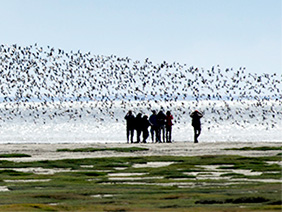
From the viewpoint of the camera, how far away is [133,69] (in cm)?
6844

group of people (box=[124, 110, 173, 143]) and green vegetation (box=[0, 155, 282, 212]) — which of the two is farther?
group of people (box=[124, 110, 173, 143])

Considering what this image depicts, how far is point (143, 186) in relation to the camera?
19.1 meters

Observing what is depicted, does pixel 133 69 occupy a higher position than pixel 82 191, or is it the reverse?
pixel 133 69

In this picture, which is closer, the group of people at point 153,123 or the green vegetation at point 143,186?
the green vegetation at point 143,186

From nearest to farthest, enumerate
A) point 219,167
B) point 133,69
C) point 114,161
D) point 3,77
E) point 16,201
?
point 16,201 < point 219,167 < point 114,161 < point 133,69 < point 3,77

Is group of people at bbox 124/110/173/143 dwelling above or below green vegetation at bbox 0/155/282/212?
above

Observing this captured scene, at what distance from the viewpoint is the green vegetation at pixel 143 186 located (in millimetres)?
15297

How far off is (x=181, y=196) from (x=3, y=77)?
60272 millimetres

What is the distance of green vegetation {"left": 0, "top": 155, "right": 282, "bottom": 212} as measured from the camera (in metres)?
15.3

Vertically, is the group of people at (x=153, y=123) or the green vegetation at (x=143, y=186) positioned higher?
the group of people at (x=153, y=123)

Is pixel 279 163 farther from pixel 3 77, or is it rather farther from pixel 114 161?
pixel 3 77

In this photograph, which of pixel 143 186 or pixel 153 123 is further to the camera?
pixel 153 123

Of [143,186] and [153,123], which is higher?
[153,123]

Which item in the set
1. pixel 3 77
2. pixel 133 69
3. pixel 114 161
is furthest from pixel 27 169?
pixel 3 77
